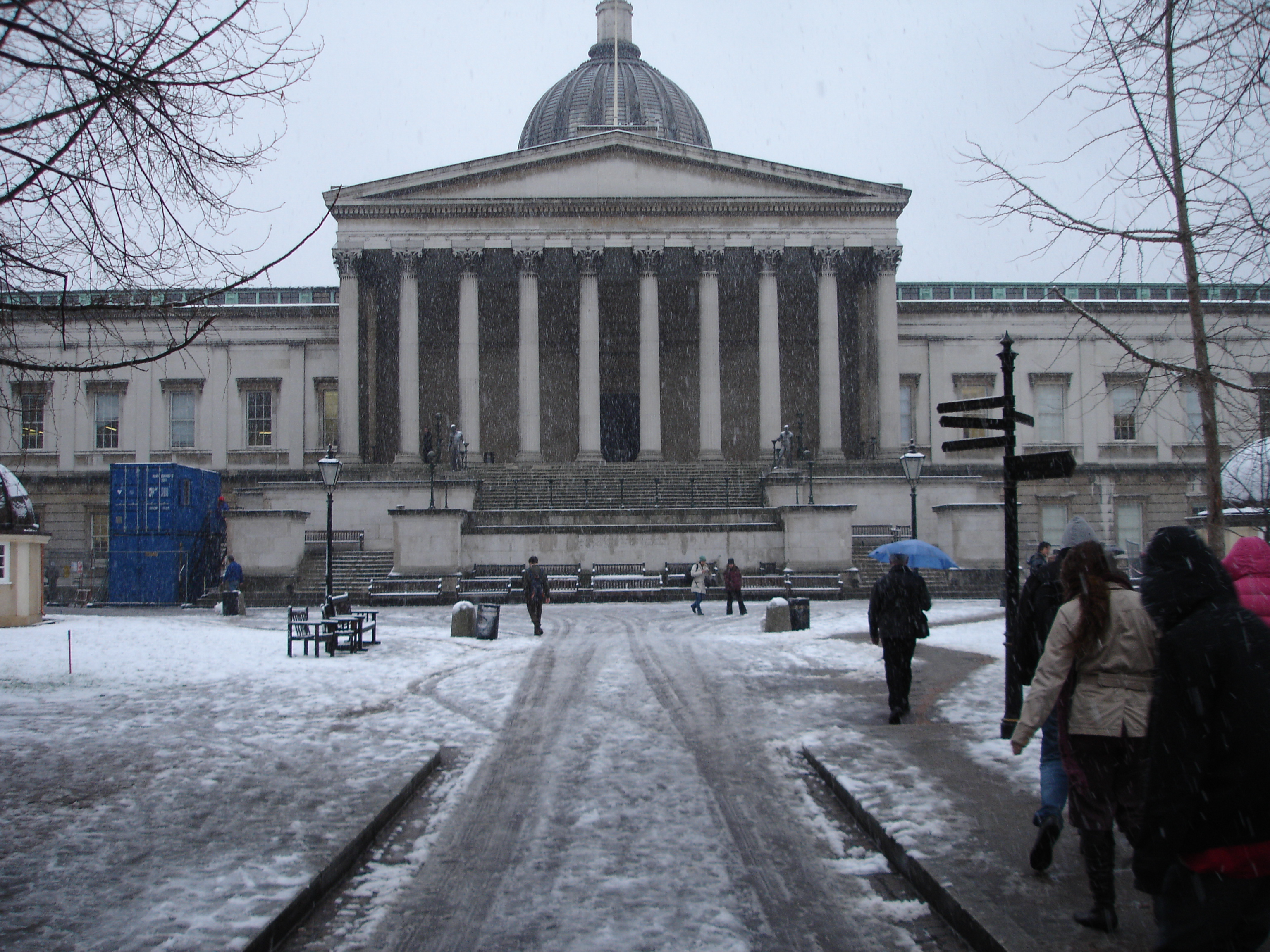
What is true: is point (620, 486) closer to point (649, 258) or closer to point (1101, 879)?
point (649, 258)

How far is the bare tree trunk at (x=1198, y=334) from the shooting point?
32.7 ft

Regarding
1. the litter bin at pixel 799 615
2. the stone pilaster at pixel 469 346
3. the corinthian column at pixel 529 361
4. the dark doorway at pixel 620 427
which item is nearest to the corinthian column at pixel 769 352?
the corinthian column at pixel 529 361

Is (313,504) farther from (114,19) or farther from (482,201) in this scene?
(114,19)

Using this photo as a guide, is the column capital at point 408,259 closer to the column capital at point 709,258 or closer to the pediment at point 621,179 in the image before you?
the pediment at point 621,179

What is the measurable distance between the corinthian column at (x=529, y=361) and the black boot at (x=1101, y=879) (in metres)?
37.7

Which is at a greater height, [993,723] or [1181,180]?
[1181,180]

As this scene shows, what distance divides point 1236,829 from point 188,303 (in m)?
7.25

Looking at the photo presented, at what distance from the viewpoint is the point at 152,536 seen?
33.4 m

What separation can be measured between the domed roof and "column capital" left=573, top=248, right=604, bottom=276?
58.2ft

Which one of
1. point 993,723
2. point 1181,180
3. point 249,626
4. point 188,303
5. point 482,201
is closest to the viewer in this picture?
point 188,303

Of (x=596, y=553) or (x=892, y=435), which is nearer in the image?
(x=596, y=553)

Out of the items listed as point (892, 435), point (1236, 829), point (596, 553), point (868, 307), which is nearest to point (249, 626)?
point (596, 553)

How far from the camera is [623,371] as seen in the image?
174ft

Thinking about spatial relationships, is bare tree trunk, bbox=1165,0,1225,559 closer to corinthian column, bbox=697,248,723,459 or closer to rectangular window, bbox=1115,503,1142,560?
corinthian column, bbox=697,248,723,459
